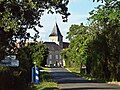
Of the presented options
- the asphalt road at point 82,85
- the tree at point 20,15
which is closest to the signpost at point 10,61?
the tree at point 20,15

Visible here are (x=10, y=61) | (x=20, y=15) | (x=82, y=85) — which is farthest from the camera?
(x=82, y=85)

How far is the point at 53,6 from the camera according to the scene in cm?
2486

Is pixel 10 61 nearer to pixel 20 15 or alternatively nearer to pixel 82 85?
pixel 20 15

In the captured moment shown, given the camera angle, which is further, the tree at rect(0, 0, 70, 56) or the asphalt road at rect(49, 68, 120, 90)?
the asphalt road at rect(49, 68, 120, 90)

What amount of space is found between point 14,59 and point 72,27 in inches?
2221

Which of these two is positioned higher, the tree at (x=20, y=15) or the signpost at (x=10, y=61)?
the tree at (x=20, y=15)

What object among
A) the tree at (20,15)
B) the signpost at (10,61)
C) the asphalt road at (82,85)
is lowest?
the asphalt road at (82,85)

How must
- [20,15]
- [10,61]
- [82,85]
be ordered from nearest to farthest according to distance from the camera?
[20,15]
[10,61]
[82,85]

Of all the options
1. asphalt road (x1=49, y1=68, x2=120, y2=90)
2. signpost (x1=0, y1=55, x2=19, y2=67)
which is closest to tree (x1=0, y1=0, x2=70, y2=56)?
signpost (x1=0, y1=55, x2=19, y2=67)

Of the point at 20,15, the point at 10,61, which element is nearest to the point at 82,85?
the point at 10,61

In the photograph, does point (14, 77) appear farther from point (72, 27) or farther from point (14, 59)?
point (72, 27)

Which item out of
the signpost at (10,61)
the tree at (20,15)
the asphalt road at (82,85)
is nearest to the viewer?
the tree at (20,15)

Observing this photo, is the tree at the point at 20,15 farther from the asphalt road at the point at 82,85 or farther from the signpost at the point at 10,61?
the asphalt road at the point at 82,85

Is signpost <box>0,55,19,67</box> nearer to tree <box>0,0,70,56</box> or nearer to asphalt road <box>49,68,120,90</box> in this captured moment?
tree <box>0,0,70,56</box>
